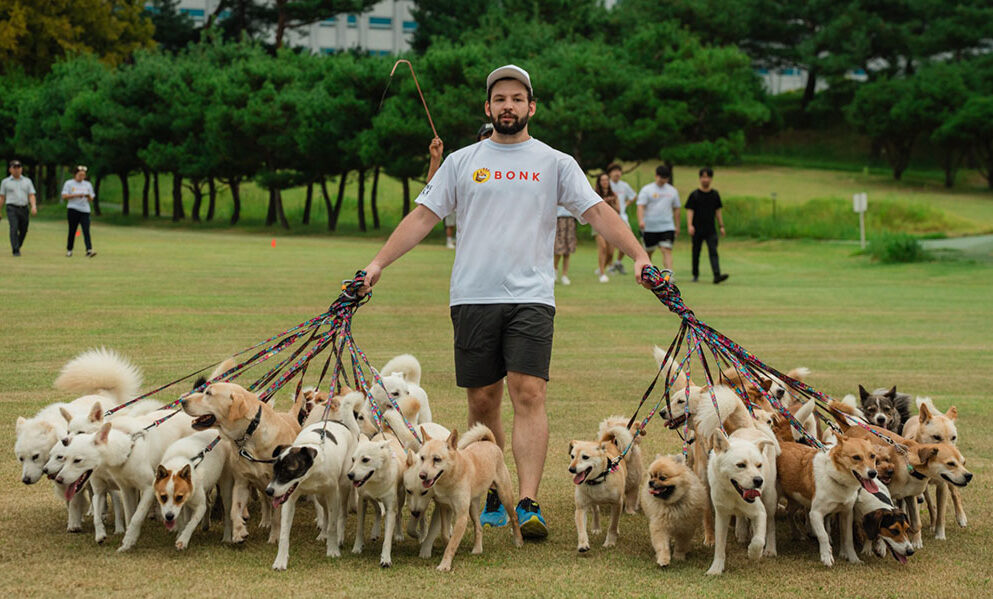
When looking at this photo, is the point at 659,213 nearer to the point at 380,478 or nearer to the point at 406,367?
the point at 406,367

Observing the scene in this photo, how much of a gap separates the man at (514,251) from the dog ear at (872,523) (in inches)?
65.8

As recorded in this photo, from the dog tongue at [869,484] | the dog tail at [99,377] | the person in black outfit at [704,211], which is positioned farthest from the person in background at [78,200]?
the dog tongue at [869,484]

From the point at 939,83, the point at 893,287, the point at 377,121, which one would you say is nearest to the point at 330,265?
the point at 893,287

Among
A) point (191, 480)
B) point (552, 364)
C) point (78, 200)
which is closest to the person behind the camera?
point (191, 480)

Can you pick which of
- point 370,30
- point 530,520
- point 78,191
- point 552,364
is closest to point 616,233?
point 530,520

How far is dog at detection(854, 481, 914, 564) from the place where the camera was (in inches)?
199

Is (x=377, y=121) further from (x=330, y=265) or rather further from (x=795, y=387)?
(x=795, y=387)

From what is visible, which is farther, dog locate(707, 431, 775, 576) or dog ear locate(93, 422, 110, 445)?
dog ear locate(93, 422, 110, 445)

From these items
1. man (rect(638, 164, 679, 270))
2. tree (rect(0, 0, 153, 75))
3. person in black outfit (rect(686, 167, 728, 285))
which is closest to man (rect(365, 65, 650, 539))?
man (rect(638, 164, 679, 270))

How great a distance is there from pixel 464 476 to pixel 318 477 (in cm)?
75

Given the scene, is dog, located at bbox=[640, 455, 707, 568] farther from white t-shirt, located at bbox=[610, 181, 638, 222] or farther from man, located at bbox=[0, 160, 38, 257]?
man, located at bbox=[0, 160, 38, 257]

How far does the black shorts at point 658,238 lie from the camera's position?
20.0m

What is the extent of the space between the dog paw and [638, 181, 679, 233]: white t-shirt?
15213 mm

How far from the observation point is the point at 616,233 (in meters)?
5.73
